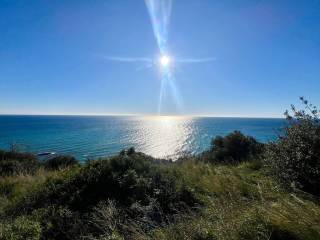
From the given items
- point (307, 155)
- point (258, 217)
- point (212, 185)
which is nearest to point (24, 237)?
point (258, 217)

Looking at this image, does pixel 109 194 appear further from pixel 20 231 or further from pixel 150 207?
pixel 20 231

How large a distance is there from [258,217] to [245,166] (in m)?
7.61

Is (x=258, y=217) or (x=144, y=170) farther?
(x=144, y=170)

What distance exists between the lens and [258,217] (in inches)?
136

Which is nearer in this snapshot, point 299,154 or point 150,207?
point 150,207

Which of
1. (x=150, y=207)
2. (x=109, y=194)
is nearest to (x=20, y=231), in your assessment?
(x=150, y=207)

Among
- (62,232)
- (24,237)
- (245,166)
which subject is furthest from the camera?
(245,166)

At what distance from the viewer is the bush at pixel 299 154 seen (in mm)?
5715

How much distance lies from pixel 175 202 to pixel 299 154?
2963 mm

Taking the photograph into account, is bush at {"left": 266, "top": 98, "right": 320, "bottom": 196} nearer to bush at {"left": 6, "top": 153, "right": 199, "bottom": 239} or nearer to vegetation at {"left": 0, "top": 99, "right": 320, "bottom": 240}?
vegetation at {"left": 0, "top": 99, "right": 320, "bottom": 240}

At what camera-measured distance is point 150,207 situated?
5.02 meters

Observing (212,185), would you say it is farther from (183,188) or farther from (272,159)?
(272,159)

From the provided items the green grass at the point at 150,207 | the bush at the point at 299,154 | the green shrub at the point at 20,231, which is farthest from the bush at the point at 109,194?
the bush at the point at 299,154

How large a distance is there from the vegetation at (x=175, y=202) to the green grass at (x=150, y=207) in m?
0.01
